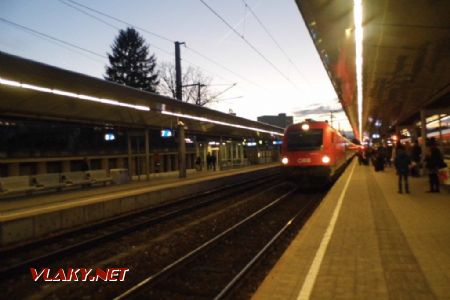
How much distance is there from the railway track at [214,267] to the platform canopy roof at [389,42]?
481 cm

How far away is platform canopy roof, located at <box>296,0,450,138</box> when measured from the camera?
9242 mm

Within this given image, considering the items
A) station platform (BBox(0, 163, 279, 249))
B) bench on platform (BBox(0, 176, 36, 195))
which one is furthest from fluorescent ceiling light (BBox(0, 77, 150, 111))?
bench on platform (BBox(0, 176, 36, 195))

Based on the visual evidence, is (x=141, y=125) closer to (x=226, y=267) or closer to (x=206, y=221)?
(x=206, y=221)

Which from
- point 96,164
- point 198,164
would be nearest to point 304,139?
point 96,164

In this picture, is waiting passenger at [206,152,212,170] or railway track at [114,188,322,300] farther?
waiting passenger at [206,152,212,170]

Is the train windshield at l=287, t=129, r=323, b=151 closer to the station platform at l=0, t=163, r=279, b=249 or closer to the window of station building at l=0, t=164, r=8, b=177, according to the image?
the station platform at l=0, t=163, r=279, b=249

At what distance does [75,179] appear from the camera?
65.3ft

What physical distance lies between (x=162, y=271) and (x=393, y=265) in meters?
3.31

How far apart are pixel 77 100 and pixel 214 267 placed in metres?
9.46

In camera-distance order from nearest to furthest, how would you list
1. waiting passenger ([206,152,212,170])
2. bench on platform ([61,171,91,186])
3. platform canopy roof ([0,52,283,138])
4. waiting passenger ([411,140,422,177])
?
1. platform canopy roof ([0,52,283,138])
2. bench on platform ([61,171,91,186])
3. waiting passenger ([411,140,422,177])
4. waiting passenger ([206,152,212,170])

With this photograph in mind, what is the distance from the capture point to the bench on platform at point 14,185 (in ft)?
51.6

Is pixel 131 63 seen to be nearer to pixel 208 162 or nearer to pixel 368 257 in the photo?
pixel 208 162

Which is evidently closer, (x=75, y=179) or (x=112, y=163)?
(x=75, y=179)

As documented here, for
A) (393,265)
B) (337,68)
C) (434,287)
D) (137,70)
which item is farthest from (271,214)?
(137,70)
